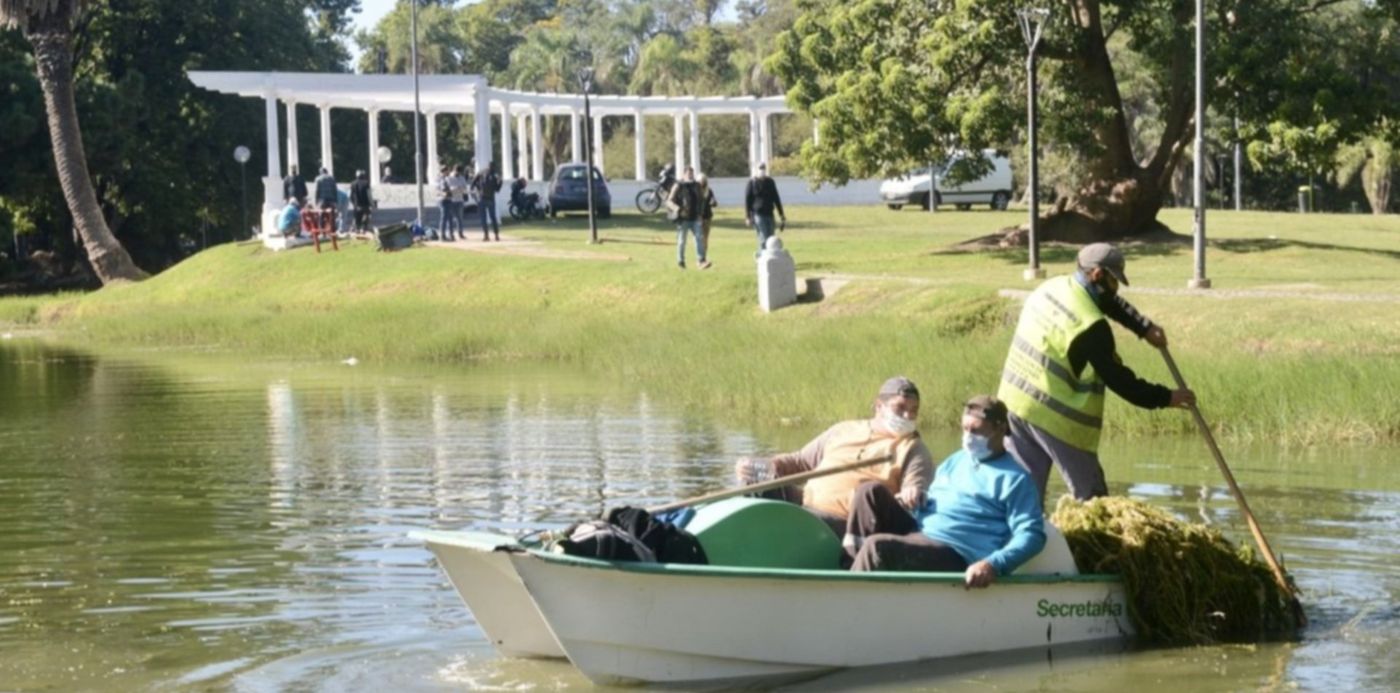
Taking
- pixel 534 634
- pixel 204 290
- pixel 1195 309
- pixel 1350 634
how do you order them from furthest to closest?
pixel 204 290, pixel 1195 309, pixel 1350 634, pixel 534 634

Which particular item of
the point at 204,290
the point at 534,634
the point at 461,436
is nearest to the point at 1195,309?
the point at 461,436

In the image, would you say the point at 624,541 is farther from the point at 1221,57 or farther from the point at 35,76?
the point at 35,76

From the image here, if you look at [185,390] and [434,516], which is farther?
[185,390]

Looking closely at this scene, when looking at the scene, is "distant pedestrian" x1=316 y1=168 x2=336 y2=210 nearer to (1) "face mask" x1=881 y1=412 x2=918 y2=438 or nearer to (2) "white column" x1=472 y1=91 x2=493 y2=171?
(2) "white column" x1=472 y1=91 x2=493 y2=171

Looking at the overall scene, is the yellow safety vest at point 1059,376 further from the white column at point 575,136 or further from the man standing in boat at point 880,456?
the white column at point 575,136

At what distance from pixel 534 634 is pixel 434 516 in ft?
18.2

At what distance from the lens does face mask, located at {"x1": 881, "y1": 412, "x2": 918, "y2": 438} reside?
1230 cm

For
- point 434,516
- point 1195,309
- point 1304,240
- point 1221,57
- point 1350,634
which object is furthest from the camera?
point 1304,240

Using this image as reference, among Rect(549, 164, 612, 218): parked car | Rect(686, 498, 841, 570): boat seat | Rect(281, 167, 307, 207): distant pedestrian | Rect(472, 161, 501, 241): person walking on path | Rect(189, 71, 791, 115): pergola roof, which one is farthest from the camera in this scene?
Rect(549, 164, 612, 218): parked car

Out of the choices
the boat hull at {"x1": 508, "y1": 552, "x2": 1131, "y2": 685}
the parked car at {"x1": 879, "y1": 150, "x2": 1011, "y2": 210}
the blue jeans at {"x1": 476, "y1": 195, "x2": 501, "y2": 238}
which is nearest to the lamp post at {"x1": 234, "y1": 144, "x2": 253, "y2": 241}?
the blue jeans at {"x1": 476, "y1": 195, "x2": 501, "y2": 238}

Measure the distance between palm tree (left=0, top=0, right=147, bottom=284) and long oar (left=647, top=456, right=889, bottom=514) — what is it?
140ft

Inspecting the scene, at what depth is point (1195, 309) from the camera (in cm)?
2689

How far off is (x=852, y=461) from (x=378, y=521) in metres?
5.50

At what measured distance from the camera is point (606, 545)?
10906 millimetres
